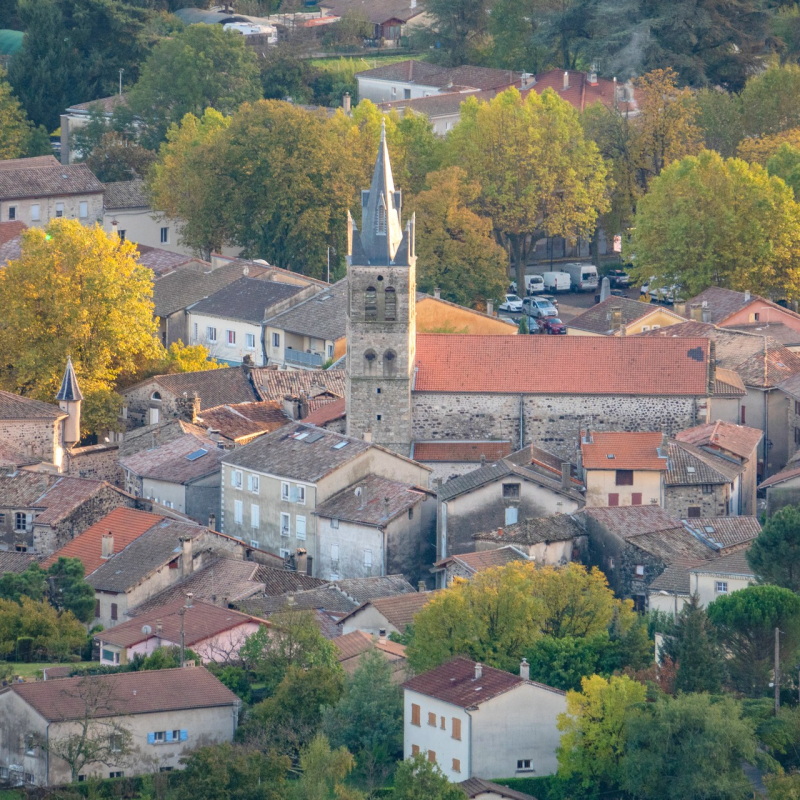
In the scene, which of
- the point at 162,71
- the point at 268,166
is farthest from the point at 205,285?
the point at 162,71

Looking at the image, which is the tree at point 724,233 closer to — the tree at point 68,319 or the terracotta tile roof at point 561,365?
the terracotta tile roof at point 561,365

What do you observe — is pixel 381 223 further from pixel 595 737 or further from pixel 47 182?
pixel 47 182

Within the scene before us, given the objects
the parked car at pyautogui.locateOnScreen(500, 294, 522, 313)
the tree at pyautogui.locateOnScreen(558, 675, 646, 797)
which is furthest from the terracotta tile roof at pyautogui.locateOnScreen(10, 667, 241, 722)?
the parked car at pyautogui.locateOnScreen(500, 294, 522, 313)

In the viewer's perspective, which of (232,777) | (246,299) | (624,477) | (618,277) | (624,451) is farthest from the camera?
(618,277)

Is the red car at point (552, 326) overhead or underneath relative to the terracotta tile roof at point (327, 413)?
underneath

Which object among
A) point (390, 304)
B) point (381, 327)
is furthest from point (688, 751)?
point (390, 304)

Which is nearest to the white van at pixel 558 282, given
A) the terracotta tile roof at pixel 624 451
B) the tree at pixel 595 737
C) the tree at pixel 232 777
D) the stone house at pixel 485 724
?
the terracotta tile roof at pixel 624 451

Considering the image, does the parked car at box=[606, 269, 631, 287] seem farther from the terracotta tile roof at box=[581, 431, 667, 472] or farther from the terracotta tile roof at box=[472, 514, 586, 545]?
the terracotta tile roof at box=[472, 514, 586, 545]
